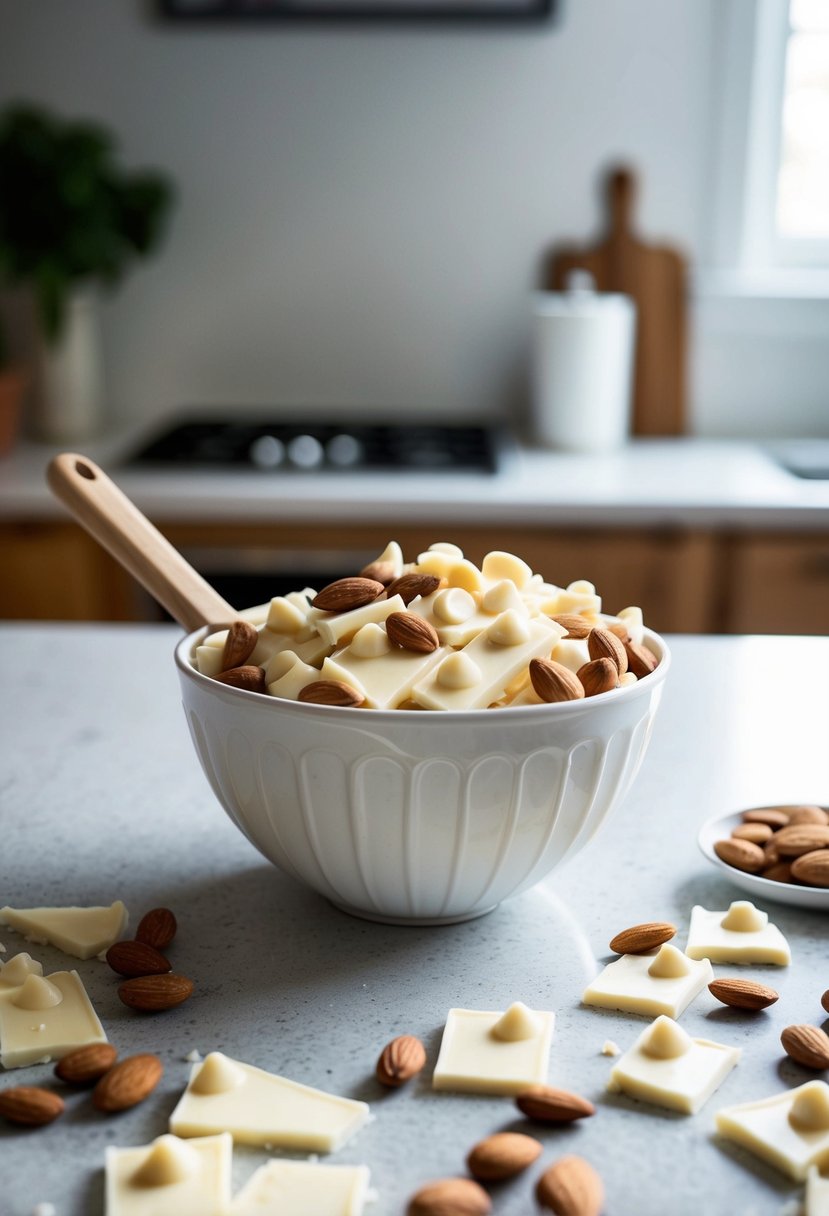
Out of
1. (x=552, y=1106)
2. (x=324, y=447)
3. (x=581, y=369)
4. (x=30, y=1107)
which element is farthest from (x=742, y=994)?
(x=581, y=369)

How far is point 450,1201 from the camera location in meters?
0.54

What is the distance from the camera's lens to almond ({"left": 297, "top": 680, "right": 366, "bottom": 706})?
71 cm

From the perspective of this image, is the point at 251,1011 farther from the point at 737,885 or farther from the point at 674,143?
the point at 674,143

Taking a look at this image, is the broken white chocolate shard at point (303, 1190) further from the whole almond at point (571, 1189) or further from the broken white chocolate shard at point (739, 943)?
the broken white chocolate shard at point (739, 943)

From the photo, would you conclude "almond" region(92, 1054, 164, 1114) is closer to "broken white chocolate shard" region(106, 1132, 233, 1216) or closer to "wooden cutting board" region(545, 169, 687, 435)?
"broken white chocolate shard" region(106, 1132, 233, 1216)

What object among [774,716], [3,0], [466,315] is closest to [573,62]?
[466,315]

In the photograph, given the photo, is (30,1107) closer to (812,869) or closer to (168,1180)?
A: (168,1180)

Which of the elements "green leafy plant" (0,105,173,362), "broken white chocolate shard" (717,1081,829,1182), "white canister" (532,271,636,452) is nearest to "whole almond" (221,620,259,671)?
"broken white chocolate shard" (717,1081,829,1182)

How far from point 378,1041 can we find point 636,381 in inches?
86.4

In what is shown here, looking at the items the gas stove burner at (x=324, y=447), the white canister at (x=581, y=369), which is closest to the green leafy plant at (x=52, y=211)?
the gas stove burner at (x=324, y=447)

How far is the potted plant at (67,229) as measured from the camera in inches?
96.7

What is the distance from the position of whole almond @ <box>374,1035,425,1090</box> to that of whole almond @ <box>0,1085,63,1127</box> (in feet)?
0.51

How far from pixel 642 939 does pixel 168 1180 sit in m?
0.31

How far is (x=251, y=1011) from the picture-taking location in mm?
704
